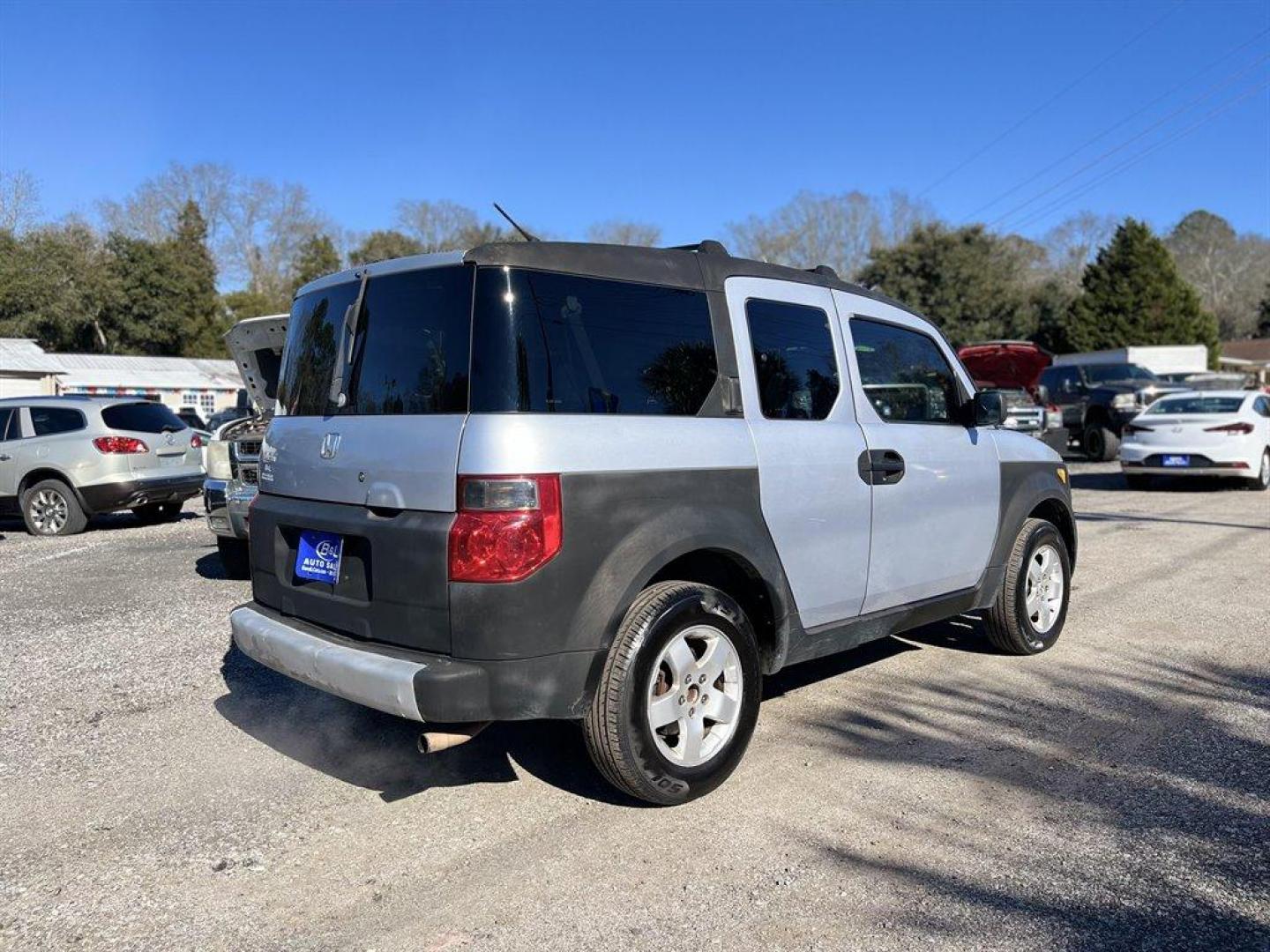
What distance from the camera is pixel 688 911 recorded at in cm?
295

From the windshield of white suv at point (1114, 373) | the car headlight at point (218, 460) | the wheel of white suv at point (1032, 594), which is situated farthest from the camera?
the windshield of white suv at point (1114, 373)

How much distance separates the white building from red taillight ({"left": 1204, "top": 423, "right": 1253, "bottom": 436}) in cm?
3109

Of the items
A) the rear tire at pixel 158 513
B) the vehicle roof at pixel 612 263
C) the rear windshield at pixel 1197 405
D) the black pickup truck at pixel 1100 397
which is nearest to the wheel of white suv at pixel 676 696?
the vehicle roof at pixel 612 263

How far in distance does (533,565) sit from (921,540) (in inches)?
91.9

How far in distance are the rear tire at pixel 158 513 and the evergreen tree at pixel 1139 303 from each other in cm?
4356

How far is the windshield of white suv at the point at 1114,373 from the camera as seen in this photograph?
20375 mm

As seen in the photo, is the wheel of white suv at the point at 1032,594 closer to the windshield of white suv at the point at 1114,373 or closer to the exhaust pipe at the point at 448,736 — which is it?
the exhaust pipe at the point at 448,736

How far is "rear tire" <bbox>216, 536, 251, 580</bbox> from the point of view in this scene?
27.4 feet

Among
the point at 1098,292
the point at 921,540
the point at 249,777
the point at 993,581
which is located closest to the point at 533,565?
the point at 249,777

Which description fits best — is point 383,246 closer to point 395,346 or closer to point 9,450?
point 9,450

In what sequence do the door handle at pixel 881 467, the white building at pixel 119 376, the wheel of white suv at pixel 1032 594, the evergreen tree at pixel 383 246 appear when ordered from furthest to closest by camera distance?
the evergreen tree at pixel 383 246, the white building at pixel 119 376, the wheel of white suv at pixel 1032 594, the door handle at pixel 881 467

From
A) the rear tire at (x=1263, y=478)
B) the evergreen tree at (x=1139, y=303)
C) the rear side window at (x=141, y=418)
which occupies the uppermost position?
the evergreen tree at (x=1139, y=303)

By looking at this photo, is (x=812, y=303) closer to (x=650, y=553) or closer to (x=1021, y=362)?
(x=650, y=553)

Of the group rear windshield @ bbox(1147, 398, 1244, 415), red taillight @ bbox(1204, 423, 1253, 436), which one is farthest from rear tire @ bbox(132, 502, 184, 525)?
red taillight @ bbox(1204, 423, 1253, 436)
